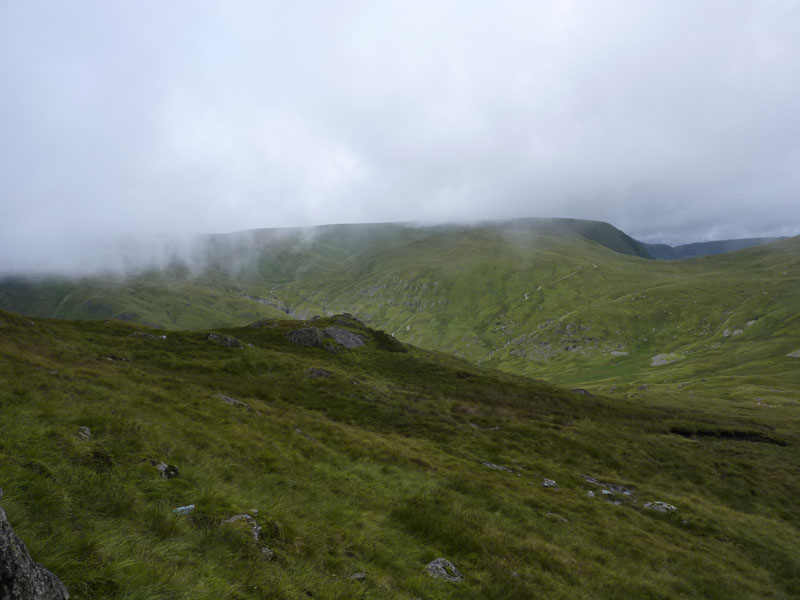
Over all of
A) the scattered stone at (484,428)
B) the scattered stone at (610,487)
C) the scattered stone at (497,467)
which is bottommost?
the scattered stone at (610,487)

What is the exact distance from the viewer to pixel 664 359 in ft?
597

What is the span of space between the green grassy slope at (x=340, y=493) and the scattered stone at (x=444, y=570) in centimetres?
29

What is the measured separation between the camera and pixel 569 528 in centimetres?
1806

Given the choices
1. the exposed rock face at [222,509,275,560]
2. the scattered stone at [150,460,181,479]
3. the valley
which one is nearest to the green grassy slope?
the valley

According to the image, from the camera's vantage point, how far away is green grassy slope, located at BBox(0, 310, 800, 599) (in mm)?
6934

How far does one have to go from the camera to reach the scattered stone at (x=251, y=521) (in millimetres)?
8505

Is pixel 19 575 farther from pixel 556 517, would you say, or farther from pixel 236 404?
pixel 556 517

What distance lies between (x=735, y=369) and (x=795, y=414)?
8433 centimetres

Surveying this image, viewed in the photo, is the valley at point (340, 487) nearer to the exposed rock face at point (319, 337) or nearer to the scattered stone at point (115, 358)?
the scattered stone at point (115, 358)

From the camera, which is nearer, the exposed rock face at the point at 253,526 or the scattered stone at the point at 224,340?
the exposed rock face at the point at 253,526

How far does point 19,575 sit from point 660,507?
3128cm

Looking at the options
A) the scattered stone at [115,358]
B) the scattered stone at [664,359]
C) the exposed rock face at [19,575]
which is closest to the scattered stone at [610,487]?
the exposed rock face at [19,575]

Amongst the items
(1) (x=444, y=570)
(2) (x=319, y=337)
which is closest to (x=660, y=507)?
(1) (x=444, y=570)

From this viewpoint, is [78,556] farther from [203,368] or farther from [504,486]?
[203,368]
